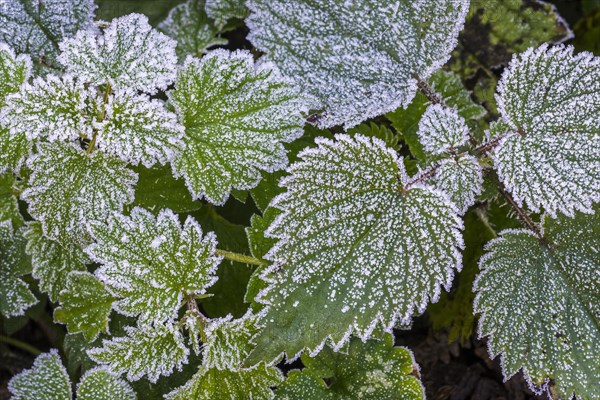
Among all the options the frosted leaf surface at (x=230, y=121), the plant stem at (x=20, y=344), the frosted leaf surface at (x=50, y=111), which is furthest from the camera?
the plant stem at (x=20, y=344)

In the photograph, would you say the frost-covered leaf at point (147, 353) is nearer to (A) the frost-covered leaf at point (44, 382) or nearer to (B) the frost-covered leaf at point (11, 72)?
(A) the frost-covered leaf at point (44, 382)

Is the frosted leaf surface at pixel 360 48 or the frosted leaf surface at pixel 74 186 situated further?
the frosted leaf surface at pixel 360 48

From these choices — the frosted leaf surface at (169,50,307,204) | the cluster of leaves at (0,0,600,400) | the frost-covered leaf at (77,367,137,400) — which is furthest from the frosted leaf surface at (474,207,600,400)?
the frost-covered leaf at (77,367,137,400)

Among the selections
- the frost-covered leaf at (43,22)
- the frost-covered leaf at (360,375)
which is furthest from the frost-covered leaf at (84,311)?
the frost-covered leaf at (43,22)

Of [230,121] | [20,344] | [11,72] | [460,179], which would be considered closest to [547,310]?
[460,179]

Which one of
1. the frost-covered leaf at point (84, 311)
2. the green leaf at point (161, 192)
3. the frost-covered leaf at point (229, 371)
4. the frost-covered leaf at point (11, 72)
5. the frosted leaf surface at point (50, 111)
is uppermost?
the frost-covered leaf at point (11, 72)

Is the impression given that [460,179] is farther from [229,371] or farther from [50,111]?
[50,111]

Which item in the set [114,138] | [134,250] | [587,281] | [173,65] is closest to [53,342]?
[134,250]
